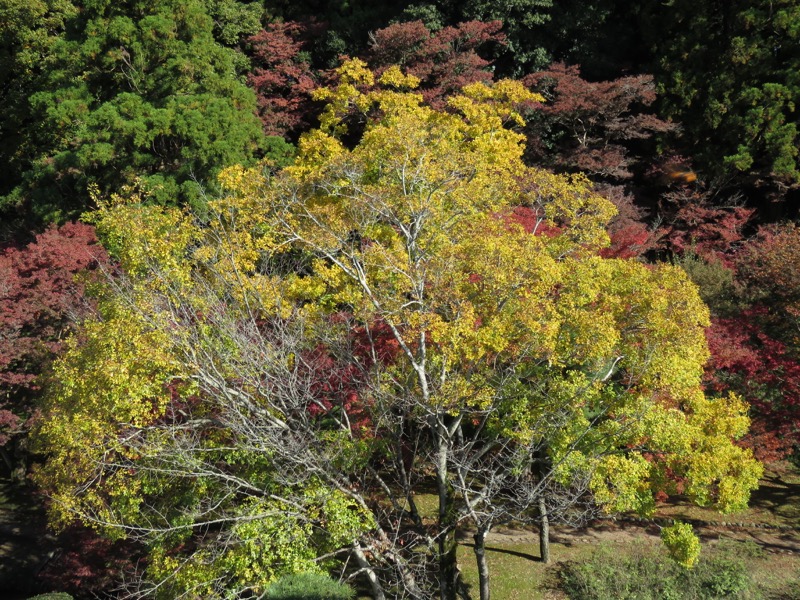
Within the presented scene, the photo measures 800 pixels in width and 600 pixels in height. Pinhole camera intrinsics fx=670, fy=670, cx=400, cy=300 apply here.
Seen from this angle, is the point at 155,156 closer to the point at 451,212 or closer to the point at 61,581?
the point at 451,212

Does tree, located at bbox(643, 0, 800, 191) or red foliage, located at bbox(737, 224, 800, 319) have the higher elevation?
tree, located at bbox(643, 0, 800, 191)

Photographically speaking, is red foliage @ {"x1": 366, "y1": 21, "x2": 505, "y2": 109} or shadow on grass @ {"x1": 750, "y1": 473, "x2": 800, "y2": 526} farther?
red foliage @ {"x1": 366, "y1": 21, "x2": 505, "y2": 109}

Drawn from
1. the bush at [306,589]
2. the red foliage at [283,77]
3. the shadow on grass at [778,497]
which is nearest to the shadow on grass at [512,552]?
the bush at [306,589]

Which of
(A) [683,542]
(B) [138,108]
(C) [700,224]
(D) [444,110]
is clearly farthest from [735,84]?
(B) [138,108]

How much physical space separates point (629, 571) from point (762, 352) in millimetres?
5748

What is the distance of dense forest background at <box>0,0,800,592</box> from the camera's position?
16.2m

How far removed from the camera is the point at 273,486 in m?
10.6

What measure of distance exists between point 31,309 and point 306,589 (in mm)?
10524

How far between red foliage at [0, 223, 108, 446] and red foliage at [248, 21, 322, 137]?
9561 mm

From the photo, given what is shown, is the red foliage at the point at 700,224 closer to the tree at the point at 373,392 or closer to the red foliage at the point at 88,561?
the tree at the point at 373,392

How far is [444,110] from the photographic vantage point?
21.9 metres

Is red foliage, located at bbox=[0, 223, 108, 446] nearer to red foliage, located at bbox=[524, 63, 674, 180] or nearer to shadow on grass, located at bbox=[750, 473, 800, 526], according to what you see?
red foliage, located at bbox=[524, 63, 674, 180]

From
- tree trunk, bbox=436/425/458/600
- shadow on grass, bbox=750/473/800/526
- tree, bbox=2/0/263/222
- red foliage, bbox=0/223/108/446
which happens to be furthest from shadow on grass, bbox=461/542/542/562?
tree, bbox=2/0/263/222

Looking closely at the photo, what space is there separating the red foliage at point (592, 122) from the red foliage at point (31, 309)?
15.7 m
